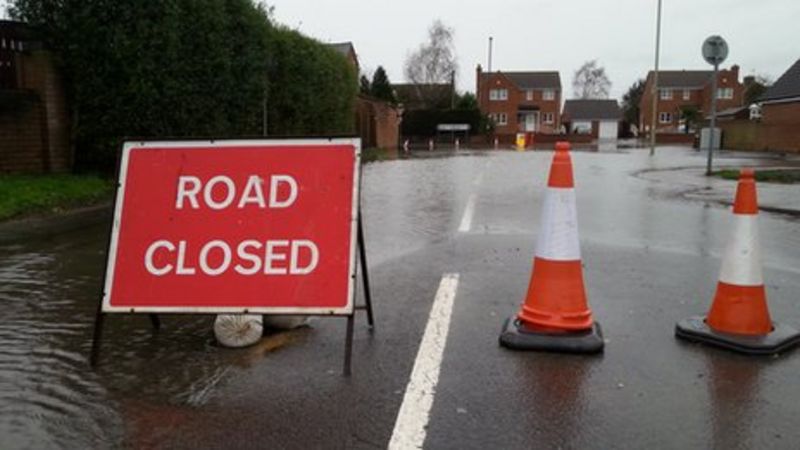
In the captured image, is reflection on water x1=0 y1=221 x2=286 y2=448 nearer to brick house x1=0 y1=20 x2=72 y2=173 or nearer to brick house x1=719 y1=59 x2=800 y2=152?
brick house x1=0 y1=20 x2=72 y2=173

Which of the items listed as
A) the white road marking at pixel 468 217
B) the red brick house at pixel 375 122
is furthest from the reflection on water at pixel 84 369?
the red brick house at pixel 375 122

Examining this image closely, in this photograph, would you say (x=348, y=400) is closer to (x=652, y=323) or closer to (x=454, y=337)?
(x=454, y=337)

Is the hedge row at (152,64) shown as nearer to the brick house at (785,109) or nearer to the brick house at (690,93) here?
the brick house at (785,109)

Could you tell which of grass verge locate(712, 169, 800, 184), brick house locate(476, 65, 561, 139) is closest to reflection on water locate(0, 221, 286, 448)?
grass verge locate(712, 169, 800, 184)

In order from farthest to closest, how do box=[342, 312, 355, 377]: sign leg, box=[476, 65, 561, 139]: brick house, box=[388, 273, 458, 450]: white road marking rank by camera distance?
1. box=[476, 65, 561, 139]: brick house
2. box=[342, 312, 355, 377]: sign leg
3. box=[388, 273, 458, 450]: white road marking

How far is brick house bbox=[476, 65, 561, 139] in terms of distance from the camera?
302 ft

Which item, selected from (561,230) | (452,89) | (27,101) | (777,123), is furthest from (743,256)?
(452,89)

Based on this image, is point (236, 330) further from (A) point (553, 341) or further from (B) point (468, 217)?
(B) point (468, 217)

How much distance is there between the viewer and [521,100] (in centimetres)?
9412

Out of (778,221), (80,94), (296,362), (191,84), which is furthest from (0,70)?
(778,221)

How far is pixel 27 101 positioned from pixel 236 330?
32.3 ft

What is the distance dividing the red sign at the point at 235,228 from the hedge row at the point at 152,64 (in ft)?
29.2

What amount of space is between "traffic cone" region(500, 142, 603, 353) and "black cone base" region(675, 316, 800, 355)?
0.60m

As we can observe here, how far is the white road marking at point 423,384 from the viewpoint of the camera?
3296 millimetres
